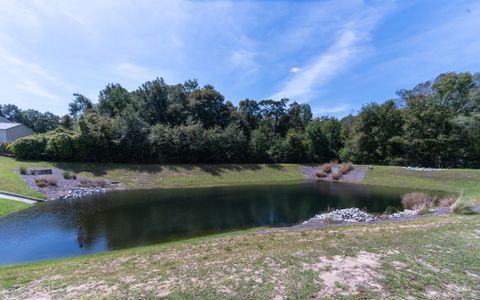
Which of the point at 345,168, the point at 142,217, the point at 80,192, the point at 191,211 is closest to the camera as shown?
the point at 142,217

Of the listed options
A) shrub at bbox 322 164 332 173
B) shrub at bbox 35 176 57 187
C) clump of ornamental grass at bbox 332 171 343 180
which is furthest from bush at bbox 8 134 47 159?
clump of ornamental grass at bbox 332 171 343 180

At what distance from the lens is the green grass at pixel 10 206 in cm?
1638

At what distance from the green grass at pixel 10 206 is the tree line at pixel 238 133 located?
53.3 feet

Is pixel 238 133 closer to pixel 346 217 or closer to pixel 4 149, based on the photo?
pixel 346 217

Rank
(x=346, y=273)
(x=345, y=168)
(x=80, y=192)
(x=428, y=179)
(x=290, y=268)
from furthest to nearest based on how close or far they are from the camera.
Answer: (x=345, y=168), (x=428, y=179), (x=80, y=192), (x=290, y=268), (x=346, y=273)

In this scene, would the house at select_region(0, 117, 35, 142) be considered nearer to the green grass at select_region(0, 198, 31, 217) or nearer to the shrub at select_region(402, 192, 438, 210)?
the green grass at select_region(0, 198, 31, 217)

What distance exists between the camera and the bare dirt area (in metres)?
37.2

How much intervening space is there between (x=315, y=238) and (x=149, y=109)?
43869 millimetres

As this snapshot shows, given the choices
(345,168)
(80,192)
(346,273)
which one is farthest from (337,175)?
(80,192)

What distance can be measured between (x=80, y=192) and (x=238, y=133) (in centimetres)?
2775

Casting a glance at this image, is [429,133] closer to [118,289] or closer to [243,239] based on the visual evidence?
[243,239]

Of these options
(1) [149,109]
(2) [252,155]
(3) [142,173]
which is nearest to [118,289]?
(3) [142,173]

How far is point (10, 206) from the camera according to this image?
17.3 metres

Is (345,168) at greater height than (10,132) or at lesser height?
lesser
